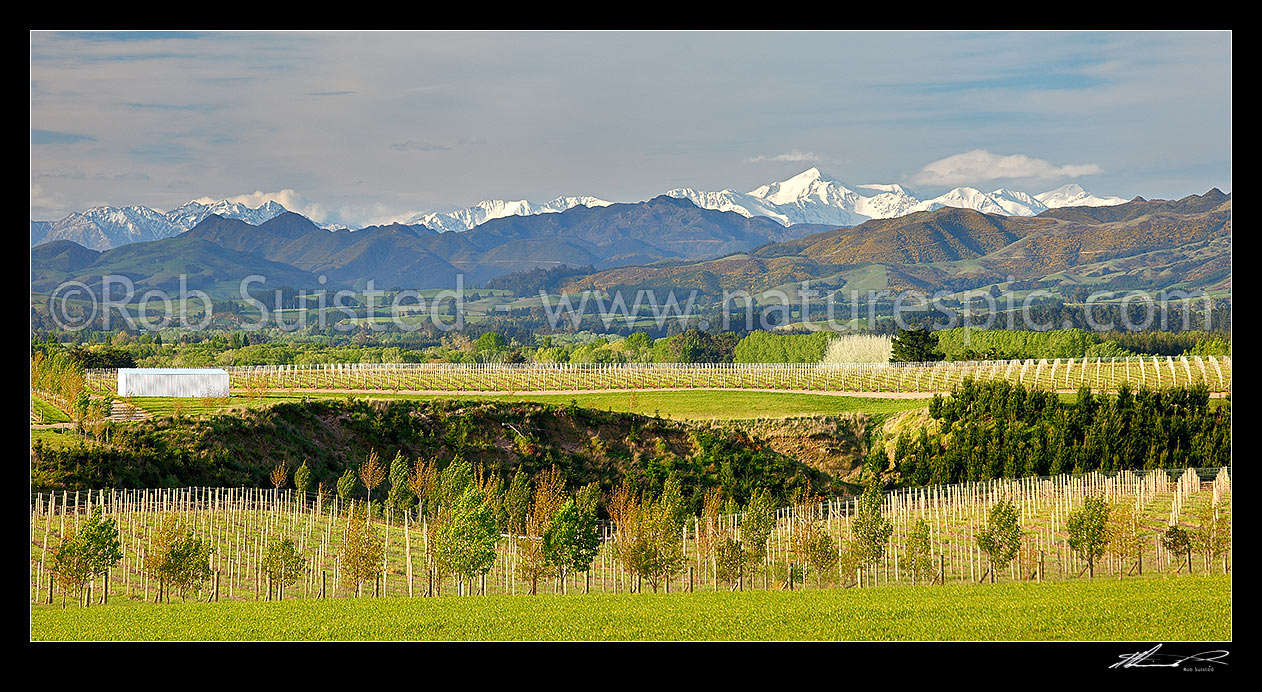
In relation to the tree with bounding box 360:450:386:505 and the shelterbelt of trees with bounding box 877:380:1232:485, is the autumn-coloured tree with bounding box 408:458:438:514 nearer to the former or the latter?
the tree with bounding box 360:450:386:505

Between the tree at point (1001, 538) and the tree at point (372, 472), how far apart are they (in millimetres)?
13428

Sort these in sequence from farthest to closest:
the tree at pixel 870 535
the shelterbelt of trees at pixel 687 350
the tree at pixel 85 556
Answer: the shelterbelt of trees at pixel 687 350 → the tree at pixel 870 535 → the tree at pixel 85 556

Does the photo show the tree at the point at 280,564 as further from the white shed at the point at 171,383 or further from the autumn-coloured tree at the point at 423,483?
the white shed at the point at 171,383

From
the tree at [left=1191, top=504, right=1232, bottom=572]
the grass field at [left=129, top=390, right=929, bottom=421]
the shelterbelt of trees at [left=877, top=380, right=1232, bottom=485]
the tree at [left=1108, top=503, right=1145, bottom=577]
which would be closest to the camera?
the tree at [left=1191, top=504, right=1232, bottom=572]

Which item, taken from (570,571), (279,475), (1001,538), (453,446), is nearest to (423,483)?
(279,475)

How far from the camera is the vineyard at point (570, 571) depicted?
18828 millimetres

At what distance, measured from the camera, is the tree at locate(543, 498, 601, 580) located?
1895 cm

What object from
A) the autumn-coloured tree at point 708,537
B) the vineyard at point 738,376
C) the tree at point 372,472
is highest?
the vineyard at point 738,376

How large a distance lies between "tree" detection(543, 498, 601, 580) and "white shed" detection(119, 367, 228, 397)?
22.9 meters

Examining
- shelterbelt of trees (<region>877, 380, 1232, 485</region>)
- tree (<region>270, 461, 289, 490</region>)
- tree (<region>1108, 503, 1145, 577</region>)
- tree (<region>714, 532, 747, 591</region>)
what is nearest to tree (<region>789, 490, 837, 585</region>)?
tree (<region>714, 532, 747, 591</region>)

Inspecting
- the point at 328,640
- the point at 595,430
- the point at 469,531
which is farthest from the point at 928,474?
the point at 328,640

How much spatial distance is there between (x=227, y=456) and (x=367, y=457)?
547cm
